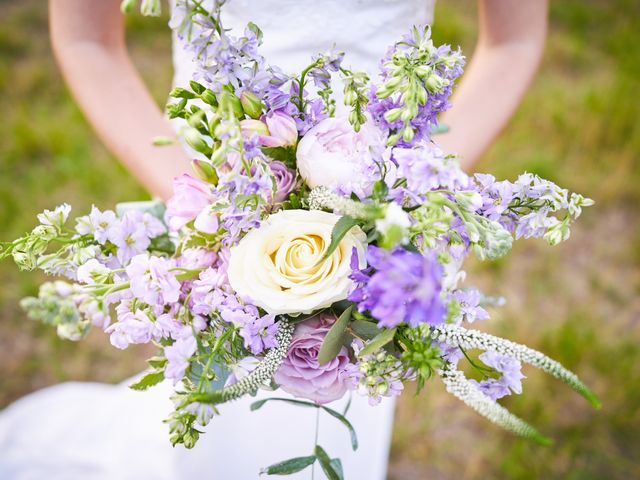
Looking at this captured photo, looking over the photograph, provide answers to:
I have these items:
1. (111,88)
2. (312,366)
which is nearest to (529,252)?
(111,88)

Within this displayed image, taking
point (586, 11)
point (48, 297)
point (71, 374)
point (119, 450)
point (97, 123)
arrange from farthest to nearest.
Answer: point (586, 11) < point (71, 374) < point (119, 450) < point (97, 123) < point (48, 297)

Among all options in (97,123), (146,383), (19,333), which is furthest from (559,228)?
(19,333)

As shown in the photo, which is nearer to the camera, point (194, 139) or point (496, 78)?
point (194, 139)

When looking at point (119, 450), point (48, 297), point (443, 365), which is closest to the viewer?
point (48, 297)

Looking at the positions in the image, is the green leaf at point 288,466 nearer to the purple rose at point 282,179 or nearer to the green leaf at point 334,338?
the green leaf at point 334,338

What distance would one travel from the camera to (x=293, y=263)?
687mm

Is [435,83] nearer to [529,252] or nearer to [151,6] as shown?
[151,6]

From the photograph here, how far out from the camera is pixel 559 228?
0.69 meters

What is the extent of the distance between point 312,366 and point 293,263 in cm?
13

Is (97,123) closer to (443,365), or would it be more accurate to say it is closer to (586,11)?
(443,365)

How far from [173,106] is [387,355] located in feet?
1.20

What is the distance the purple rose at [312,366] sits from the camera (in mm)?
716

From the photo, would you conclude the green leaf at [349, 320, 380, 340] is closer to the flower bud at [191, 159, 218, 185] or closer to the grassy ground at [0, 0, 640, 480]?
the flower bud at [191, 159, 218, 185]

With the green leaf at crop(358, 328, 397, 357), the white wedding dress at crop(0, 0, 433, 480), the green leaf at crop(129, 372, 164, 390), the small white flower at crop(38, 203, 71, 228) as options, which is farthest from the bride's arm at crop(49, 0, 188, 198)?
the green leaf at crop(358, 328, 397, 357)
